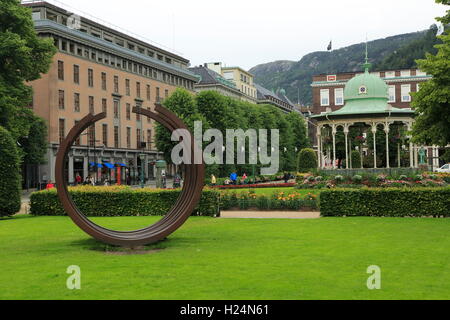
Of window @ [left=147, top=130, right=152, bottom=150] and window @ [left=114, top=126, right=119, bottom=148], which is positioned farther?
window @ [left=147, top=130, right=152, bottom=150]

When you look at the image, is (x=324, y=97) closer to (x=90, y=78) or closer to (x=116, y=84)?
(x=116, y=84)

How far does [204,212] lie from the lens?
82.6 feet

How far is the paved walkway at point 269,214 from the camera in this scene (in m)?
24.5

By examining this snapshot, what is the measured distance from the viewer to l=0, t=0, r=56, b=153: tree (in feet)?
117

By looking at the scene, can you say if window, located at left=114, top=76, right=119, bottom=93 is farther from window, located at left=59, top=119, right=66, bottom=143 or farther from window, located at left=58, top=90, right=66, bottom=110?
window, located at left=59, top=119, right=66, bottom=143

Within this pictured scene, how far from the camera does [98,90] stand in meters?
65.1

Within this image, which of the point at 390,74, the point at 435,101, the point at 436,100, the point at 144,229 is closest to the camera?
the point at 144,229

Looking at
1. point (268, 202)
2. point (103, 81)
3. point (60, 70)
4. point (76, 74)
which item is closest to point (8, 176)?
point (268, 202)

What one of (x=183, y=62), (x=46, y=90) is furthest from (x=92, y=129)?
(x=183, y=62)

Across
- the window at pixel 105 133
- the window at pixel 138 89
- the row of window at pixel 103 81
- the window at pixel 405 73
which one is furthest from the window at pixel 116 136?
the window at pixel 405 73

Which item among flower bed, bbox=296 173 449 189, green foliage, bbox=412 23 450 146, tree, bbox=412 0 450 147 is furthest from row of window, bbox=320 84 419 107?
green foliage, bbox=412 23 450 146

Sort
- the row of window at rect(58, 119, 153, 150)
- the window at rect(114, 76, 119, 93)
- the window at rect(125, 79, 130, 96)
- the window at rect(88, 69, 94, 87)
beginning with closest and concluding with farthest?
the row of window at rect(58, 119, 153, 150) < the window at rect(88, 69, 94, 87) < the window at rect(114, 76, 119, 93) < the window at rect(125, 79, 130, 96)

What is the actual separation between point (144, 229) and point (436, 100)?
18271 mm

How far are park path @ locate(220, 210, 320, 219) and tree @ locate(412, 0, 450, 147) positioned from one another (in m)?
7.89
